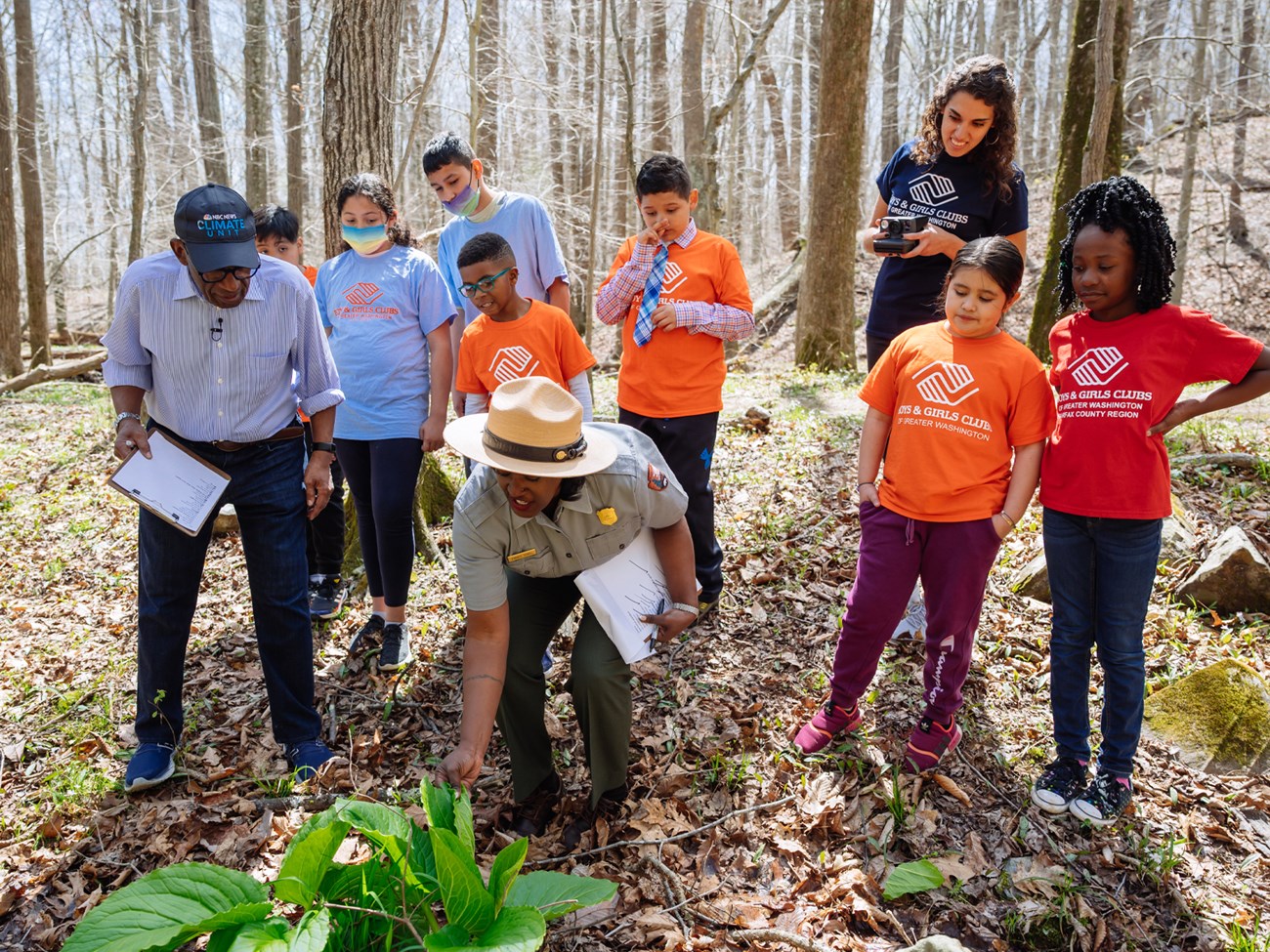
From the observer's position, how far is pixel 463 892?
2.07 metres

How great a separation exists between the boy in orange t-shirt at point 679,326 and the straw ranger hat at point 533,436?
1.40m

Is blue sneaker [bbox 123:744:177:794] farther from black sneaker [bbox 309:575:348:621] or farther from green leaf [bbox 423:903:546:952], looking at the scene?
green leaf [bbox 423:903:546:952]

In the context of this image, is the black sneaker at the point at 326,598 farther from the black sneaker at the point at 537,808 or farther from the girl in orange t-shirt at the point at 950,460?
the girl in orange t-shirt at the point at 950,460

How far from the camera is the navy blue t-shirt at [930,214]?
3514 millimetres

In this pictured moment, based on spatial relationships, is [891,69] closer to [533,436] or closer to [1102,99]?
[1102,99]

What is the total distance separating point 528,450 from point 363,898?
1.28 m

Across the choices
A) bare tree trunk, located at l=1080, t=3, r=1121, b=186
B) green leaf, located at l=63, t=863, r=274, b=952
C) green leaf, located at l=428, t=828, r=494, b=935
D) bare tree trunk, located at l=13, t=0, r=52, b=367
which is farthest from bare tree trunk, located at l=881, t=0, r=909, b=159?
green leaf, located at l=63, t=863, r=274, b=952

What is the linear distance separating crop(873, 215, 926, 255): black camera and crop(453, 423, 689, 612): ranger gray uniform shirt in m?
1.48

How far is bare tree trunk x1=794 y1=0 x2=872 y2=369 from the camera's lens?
9.12 metres

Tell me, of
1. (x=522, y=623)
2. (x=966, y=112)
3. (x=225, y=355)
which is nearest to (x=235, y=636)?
(x=225, y=355)

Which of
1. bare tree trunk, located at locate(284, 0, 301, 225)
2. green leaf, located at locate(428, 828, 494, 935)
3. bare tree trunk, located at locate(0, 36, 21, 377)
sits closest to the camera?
green leaf, located at locate(428, 828, 494, 935)

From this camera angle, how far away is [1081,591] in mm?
2945

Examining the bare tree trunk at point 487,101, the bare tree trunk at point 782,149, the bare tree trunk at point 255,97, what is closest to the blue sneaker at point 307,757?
the bare tree trunk at point 487,101

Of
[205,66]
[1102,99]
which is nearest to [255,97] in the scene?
[205,66]
